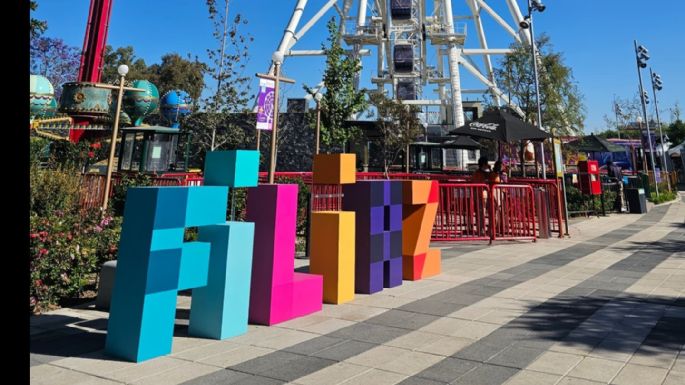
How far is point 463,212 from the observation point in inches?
444

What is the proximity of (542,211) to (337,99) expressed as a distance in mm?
15118

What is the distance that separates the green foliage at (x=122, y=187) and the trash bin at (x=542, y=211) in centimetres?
953

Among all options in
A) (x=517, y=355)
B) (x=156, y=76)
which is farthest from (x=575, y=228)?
(x=156, y=76)

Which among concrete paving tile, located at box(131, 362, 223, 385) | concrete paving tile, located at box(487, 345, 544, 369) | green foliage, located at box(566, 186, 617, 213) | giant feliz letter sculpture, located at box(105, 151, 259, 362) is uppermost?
green foliage, located at box(566, 186, 617, 213)

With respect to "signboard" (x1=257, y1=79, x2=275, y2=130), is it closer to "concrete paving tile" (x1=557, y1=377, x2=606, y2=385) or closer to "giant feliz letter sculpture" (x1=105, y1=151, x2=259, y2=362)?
"giant feliz letter sculpture" (x1=105, y1=151, x2=259, y2=362)

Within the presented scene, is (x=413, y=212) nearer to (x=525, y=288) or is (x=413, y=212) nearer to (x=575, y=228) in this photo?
(x=525, y=288)

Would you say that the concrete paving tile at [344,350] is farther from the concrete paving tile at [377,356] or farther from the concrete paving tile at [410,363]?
the concrete paving tile at [410,363]

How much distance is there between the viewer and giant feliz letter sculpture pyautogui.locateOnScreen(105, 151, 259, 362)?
3785 millimetres

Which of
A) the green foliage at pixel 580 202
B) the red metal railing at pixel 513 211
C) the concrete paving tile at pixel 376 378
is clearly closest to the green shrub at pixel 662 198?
the green foliage at pixel 580 202

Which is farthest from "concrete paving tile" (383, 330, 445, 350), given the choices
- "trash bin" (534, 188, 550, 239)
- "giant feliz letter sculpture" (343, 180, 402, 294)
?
"trash bin" (534, 188, 550, 239)

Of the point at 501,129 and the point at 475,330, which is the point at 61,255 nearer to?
the point at 475,330

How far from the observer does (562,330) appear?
4.60 metres

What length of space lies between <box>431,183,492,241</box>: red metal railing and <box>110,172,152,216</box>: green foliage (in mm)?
7034

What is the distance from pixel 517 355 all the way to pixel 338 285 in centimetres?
242
